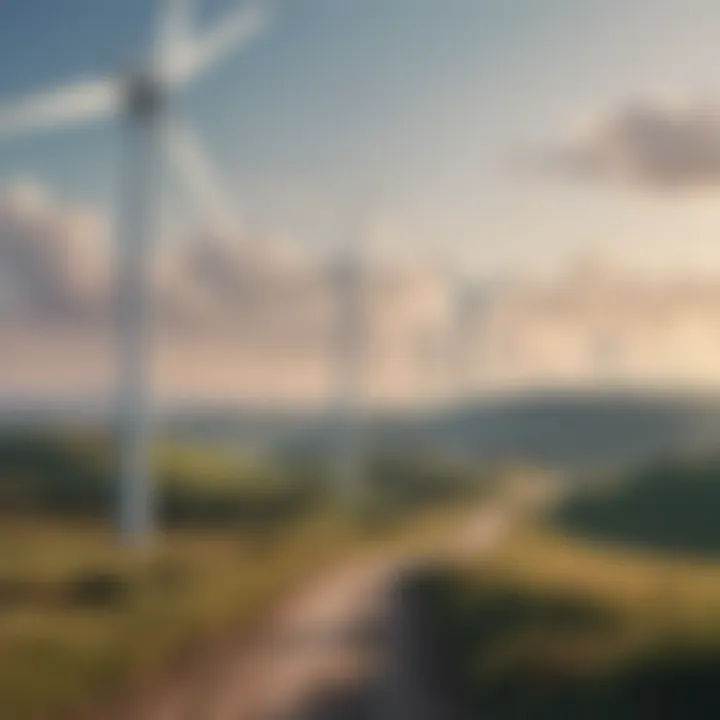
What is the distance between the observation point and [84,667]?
2727 millimetres

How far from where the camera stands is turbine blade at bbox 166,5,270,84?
2.80m

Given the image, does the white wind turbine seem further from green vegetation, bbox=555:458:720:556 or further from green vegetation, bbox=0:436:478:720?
green vegetation, bbox=555:458:720:556

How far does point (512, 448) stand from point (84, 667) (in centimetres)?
119

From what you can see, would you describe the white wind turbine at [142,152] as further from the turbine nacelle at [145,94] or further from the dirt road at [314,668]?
the dirt road at [314,668]

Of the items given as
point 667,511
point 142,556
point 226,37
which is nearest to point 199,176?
point 226,37

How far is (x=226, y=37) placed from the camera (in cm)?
281

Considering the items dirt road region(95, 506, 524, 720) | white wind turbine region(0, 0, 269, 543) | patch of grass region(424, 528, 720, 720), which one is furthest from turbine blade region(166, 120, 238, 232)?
patch of grass region(424, 528, 720, 720)

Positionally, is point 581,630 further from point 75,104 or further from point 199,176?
point 75,104

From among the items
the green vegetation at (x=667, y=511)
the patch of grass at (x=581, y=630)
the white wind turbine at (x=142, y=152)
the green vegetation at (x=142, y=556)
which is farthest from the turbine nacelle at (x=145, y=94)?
the green vegetation at (x=667, y=511)

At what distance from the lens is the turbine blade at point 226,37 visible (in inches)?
110

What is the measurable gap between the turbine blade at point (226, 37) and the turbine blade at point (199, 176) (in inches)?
7.1

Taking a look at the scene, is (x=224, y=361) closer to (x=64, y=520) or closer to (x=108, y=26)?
(x=64, y=520)

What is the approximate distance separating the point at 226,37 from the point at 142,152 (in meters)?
0.40

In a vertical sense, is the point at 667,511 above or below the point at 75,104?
below
